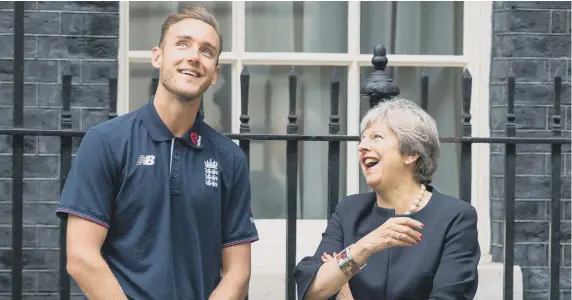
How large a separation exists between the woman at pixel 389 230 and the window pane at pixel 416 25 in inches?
86.7

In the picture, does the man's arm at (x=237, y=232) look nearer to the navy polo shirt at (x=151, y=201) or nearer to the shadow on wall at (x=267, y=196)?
the navy polo shirt at (x=151, y=201)

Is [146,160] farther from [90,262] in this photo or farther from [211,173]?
[90,262]

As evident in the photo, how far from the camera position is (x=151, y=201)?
3.50m

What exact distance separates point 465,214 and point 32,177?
258 cm

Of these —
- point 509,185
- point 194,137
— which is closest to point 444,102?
point 509,185

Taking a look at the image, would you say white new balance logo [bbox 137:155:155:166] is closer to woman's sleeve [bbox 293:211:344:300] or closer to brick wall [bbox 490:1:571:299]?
woman's sleeve [bbox 293:211:344:300]

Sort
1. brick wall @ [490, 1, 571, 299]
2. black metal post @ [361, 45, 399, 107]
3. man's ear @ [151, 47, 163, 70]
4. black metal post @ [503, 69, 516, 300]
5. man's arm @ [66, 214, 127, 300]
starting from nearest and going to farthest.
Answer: man's arm @ [66, 214, 127, 300] → man's ear @ [151, 47, 163, 70] → black metal post @ [361, 45, 399, 107] → black metal post @ [503, 69, 516, 300] → brick wall @ [490, 1, 571, 299]

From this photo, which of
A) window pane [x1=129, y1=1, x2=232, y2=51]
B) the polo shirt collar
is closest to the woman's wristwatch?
the polo shirt collar

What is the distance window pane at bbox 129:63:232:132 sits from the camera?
581 cm

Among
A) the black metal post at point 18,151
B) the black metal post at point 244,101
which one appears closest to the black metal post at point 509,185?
the black metal post at point 244,101

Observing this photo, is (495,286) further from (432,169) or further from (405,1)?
(432,169)

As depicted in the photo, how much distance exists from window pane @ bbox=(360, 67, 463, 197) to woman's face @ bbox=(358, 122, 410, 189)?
7.38 ft

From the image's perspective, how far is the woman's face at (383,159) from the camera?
12.3 feet

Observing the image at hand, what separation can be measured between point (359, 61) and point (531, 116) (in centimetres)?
91
